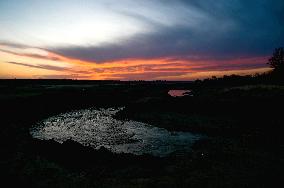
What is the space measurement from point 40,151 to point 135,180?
836 centimetres

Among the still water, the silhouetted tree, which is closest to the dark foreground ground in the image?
the still water

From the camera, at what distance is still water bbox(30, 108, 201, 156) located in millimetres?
21078

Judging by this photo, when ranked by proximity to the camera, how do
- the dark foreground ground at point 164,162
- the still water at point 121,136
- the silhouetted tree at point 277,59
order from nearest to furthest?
1. the dark foreground ground at point 164,162
2. the still water at point 121,136
3. the silhouetted tree at point 277,59

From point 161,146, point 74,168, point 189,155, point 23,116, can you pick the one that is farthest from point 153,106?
point 74,168

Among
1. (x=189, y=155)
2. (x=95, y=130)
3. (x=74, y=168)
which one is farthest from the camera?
(x=95, y=130)

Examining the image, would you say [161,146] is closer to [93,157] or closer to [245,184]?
[93,157]

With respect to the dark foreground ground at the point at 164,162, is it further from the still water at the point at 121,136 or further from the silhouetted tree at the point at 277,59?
the silhouetted tree at the point at 277,59

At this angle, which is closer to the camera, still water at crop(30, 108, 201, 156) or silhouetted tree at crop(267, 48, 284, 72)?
still water at crop(30, 108, 201, 156)

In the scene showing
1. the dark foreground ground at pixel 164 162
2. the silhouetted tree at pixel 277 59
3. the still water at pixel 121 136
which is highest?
the silhouetted tree at pixel 277 59

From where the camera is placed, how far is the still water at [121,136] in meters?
21.1

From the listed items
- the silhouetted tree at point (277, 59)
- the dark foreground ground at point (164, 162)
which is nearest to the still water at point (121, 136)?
the dark foreground ground at point (164, 162)

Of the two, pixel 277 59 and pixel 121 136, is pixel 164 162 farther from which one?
pixel 277 59

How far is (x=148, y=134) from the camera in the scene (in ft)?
86.5

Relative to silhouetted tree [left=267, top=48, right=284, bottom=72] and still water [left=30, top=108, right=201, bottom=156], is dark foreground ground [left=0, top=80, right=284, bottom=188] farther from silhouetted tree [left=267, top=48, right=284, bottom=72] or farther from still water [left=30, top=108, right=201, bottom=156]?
silhouetted tree [left=267, top=48, right=284, bottom=72]
